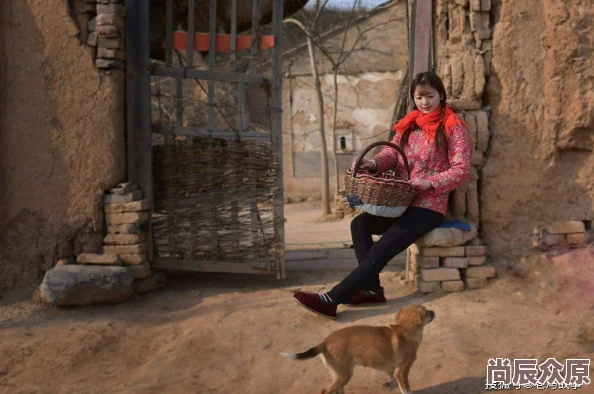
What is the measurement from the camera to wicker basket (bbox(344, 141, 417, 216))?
3635 mm

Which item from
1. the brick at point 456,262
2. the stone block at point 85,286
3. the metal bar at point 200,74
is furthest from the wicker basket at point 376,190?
the stone block at point 85,286

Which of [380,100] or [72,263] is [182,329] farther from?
[380,100]

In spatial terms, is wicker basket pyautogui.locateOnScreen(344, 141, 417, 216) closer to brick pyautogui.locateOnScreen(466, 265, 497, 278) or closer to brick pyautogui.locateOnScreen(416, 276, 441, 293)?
brick pyautogui.locateOnScreen(416, 276, 441, 293)

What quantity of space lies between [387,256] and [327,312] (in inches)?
20.4

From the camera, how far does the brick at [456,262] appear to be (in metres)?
4.08

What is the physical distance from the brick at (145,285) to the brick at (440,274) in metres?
2.05

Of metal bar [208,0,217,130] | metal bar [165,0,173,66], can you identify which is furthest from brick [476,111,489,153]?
metal bar [165,0,173,66]

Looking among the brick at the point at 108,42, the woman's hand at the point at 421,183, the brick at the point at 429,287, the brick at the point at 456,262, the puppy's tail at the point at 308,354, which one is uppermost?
the brick at the point at 108,42

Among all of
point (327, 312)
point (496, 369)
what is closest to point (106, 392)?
point (327, 312)

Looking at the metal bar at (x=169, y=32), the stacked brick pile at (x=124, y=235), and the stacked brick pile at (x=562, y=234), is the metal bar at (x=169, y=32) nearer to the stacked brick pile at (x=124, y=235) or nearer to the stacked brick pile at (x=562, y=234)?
the stacked brick pile at (x=124, y=235)

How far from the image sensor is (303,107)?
15.5 metres

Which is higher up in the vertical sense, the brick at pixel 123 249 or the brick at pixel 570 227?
the brick at pixel 570 227

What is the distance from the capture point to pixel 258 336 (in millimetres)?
3615

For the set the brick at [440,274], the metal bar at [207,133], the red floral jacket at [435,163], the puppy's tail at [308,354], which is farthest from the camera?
the metal bar at [207,133]
